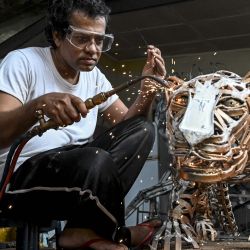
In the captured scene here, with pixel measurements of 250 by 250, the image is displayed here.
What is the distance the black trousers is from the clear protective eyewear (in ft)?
0.69

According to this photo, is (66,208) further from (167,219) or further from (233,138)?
(233,138)

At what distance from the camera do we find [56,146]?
987 mm

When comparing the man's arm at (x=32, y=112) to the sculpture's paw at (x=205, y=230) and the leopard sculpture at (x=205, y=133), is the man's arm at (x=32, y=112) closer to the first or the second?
the leopard sculpture at (x=205, y=133)

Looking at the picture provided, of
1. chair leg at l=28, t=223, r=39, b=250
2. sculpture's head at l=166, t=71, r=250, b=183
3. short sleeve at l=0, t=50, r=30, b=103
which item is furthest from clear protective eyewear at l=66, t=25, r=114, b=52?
chair leg at l=28, t=223, r=39, b=250

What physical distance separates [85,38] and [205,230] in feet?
1.54

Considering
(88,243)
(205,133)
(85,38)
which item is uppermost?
(85,38)

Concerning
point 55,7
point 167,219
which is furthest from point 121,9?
point 167,219

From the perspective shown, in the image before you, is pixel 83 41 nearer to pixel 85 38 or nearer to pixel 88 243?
pixel 85 38

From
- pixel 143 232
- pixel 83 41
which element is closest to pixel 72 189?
pixel 143 232

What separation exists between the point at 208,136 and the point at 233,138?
0.23ft

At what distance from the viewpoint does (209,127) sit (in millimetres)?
759

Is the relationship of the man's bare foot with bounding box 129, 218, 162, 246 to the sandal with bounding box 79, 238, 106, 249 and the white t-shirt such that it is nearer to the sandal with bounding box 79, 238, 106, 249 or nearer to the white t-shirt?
the sandal with bounding box 79, 238, 106, 249

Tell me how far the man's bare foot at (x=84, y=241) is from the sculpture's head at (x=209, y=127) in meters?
0.18

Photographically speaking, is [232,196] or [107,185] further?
[232,196]
